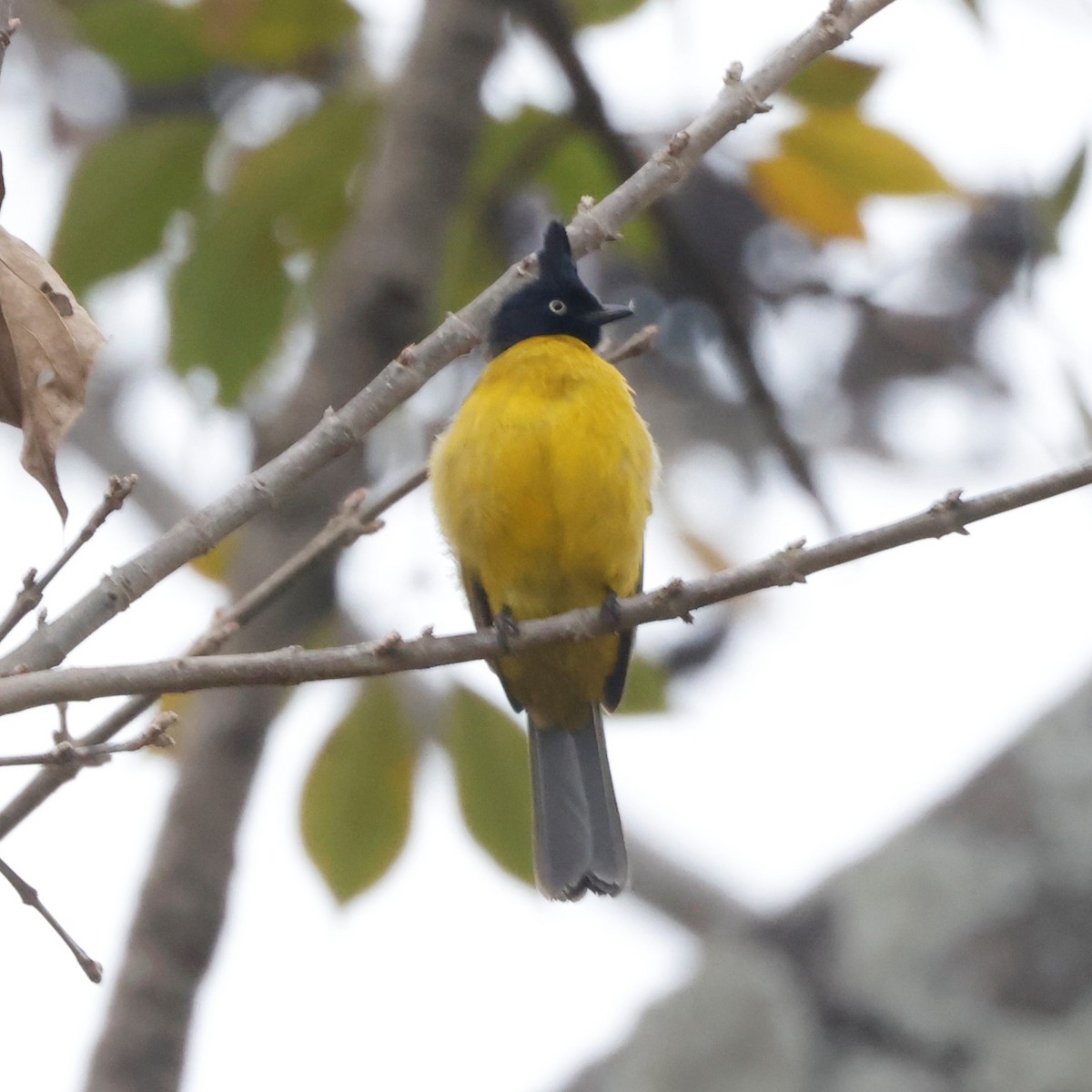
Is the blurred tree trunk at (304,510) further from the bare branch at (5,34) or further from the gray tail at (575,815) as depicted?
the bare branch at (5,34)

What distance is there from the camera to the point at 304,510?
313 cm

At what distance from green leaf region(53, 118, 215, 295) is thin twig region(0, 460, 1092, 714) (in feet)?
4.62

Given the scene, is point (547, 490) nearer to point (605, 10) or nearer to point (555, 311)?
point (555, 311)

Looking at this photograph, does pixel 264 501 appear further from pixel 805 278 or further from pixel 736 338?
pixel 805 278

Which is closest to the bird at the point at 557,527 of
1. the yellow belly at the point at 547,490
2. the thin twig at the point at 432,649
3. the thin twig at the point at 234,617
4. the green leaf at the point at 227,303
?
the yellow belly at the point at 547,490

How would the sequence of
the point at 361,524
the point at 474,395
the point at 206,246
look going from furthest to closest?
1. the point at 474,395
2. the point at 206,246
3. the point at 361,524

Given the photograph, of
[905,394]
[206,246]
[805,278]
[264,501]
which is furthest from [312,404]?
[905,394]

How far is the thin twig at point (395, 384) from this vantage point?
1.81 m

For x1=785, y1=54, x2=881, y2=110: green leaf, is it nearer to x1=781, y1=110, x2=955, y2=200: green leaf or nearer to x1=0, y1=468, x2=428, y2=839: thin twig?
x1=781, y1=110, x2=955, y2=200: green leaf

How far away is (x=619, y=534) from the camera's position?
3174 mm

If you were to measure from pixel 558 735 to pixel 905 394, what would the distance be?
2.47 meters

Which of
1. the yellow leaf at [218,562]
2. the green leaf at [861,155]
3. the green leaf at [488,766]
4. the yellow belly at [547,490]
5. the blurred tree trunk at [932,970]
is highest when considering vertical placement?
the green leaf at [861,155]

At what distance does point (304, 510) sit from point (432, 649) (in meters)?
1.25

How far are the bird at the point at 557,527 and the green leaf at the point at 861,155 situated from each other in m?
0.50
